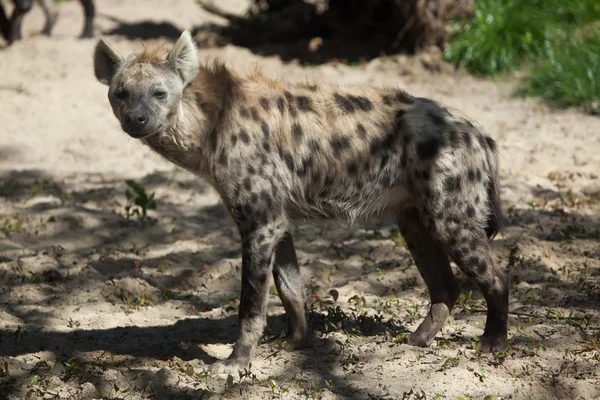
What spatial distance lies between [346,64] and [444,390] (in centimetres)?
712

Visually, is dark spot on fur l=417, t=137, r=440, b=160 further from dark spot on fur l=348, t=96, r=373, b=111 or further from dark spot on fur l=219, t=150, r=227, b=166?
dark spot on fur l=219, t=150, r=227, b=166

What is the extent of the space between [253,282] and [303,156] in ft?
2.46

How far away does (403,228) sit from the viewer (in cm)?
496

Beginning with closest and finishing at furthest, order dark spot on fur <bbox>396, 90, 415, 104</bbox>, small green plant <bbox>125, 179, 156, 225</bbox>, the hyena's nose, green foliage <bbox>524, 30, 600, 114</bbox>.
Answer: the hyena's nose, dark spot on fur <bbox>396, 90, 415, 104</bbox>, small green plant <bbox>125, 179, 156, 225</bbox>, green foliage <bbox>524, 30, 600, 114</bbox>

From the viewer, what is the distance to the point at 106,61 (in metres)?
4.64

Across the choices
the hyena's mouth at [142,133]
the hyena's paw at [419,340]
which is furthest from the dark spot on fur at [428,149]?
the hyena's mouth at [142,133]

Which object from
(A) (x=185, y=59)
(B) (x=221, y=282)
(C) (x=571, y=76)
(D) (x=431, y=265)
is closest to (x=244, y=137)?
(A) (x=185, y=59)

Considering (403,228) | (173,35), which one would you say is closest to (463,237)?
(403,228)

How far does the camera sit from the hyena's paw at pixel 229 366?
14.9ft

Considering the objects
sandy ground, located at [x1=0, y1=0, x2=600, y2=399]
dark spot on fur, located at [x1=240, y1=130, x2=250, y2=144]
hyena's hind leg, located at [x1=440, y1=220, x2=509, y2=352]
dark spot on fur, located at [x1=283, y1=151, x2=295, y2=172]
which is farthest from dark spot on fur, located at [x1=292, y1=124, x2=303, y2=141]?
sandy ground, located at [x1=0, y1=0, x2=600, y2=399]

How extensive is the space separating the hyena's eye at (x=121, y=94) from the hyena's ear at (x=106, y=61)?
0.56 feet

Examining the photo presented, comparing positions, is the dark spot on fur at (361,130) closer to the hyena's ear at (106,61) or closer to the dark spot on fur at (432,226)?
the dark spot on fur at (432,226)

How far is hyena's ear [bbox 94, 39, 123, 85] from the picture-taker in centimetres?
458

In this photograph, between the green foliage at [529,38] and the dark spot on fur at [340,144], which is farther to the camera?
the green foliage at [529,38]
